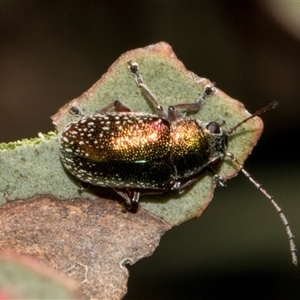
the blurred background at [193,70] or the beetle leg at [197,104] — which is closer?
the beetle leg at [197,104]

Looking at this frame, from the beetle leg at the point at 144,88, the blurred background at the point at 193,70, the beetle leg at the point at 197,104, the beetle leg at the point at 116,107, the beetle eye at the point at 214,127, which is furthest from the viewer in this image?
the blurred background at the point at 193,70

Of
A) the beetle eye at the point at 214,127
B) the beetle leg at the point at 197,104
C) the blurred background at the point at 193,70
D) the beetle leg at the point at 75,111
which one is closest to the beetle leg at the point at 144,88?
the beetle leg at the point at 197,104

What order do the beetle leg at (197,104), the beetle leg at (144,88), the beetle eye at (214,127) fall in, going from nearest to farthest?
the beetle leg at (144,88), the beetle leg at (197,104), the beetle eye at (214,127)

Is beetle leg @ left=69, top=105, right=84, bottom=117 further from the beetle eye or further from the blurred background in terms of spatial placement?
the blurred background

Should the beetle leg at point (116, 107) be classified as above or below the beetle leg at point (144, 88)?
below

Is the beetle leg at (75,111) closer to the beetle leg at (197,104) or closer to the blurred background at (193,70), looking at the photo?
the beetle leg at (197,104)

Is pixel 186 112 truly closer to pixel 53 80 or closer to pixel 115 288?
pixel 115 288

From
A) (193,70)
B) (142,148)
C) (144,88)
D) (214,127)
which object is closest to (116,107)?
(144,88)

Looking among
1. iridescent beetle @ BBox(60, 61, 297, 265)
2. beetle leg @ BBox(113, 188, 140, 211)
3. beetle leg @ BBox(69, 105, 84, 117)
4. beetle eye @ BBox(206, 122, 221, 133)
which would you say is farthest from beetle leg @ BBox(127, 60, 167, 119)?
beetle leg @ BBox(113, 188, 140, 211)
